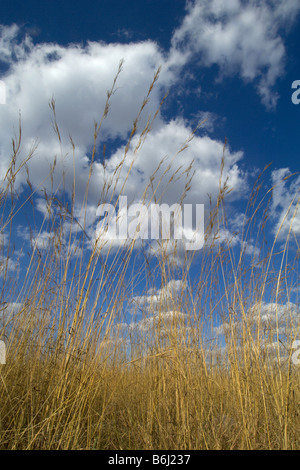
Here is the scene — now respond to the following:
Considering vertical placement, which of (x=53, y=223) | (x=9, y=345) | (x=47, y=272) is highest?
(x=53, y=223)

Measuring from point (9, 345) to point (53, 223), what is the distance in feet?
2.74

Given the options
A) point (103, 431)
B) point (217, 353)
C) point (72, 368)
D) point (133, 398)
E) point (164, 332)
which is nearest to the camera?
point (72, 368)

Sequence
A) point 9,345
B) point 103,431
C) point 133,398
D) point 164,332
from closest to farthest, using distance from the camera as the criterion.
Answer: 1. point 103,431
2. point 164,332
3. point 9,345
4. point 133,398

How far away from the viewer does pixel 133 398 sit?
7.61 feet

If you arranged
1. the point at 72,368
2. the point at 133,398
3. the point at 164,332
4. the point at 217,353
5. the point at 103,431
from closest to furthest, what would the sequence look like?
1. the point at 72,368
2. the point at 103,431
3. the point at 164,332
4. the point at 133,398
5. the point at 217,353

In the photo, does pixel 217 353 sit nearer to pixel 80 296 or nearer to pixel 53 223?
pixel 80 296
